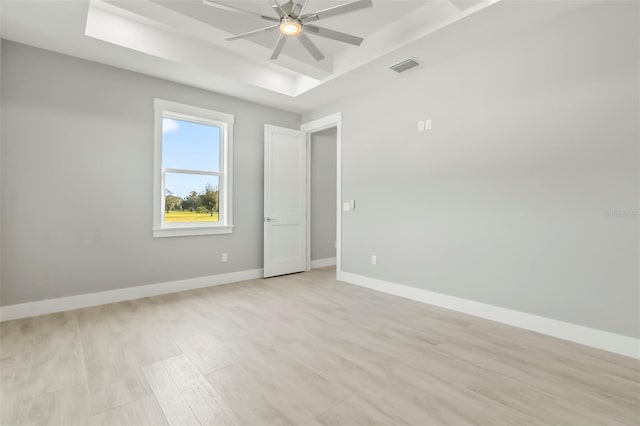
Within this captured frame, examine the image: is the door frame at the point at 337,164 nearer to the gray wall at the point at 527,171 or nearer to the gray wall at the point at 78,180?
the gray wall at the point at 527,171

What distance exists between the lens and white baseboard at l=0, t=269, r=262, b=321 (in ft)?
9.75

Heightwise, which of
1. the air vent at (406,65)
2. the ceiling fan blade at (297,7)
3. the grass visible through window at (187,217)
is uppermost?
the air vent at (406,65)

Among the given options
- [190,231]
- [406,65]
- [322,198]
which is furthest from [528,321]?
[190,231]

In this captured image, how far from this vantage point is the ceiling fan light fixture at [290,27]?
7.46ft

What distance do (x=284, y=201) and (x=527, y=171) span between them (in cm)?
332

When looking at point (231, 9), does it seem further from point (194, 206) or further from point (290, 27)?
point (194, 206)

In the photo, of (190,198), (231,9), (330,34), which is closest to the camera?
(231,9)

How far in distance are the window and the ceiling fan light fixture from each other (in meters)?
2.19

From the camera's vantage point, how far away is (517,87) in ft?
9.14

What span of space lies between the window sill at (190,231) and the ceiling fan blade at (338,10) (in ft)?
9.56

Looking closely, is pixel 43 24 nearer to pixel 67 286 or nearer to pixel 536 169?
pixel 67 286

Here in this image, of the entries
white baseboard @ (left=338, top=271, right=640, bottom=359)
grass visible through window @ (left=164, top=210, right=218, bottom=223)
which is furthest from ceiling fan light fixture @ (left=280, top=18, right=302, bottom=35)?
white baseboard @ (left=338, top=271, right=640, bottom=359)

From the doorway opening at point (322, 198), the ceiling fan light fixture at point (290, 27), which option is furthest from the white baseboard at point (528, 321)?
the ceiling fan light fixture at point (290, 27)

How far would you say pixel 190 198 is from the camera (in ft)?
13.7
